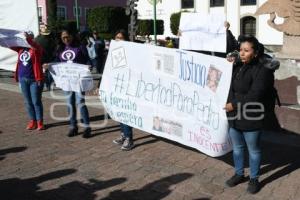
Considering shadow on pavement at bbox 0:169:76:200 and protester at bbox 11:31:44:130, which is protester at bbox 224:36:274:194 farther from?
protester at bbox 11:31:44:130

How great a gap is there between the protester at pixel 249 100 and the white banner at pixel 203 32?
2591mm

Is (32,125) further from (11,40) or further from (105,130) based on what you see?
(11,40)

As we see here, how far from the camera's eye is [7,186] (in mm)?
5512

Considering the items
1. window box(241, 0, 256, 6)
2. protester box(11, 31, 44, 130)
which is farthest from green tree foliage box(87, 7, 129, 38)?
protester box(11, 31, 44, 130)

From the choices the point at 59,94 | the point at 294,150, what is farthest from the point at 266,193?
the point at 59,94

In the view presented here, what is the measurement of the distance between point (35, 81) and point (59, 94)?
4543 millimetres

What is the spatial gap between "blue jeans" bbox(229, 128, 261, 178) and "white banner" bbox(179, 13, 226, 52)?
2742 mm

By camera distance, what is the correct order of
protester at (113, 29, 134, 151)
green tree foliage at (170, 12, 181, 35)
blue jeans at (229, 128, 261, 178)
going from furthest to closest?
green tree foliage at (170, 12, 181, 35) < protester at (113, 29, 134, 151) < blue jeans at (229, 128, 261, 178)

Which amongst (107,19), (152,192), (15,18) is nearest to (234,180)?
(152,192)

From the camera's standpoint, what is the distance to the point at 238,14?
48.7 m

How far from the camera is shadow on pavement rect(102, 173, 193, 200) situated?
16.8 ft

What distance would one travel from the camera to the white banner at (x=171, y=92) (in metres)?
5.38

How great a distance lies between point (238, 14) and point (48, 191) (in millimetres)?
45738

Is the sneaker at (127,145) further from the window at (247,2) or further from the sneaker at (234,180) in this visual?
the window at (247,2)
